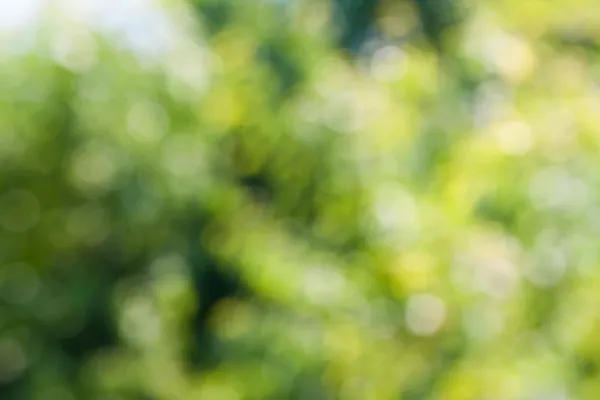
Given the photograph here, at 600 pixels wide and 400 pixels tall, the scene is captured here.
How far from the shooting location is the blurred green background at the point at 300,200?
85cm

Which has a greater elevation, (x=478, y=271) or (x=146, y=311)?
(x=478, y=271)

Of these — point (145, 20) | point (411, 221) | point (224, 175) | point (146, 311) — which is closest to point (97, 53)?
point (145, 20)

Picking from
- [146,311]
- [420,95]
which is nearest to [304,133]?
[420,95]

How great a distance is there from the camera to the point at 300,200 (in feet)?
4.00

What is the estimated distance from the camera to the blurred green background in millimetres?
850

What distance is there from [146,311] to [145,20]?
1.60ft

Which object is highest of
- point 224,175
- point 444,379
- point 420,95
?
point 420,95

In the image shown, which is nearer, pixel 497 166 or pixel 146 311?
pixel 497 166

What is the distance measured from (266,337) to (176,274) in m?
0.26

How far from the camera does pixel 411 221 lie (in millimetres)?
917

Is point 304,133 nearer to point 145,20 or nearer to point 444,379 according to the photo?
point 145,20

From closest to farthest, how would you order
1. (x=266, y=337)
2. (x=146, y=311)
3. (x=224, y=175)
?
(x=266, y=337)
(x=146, y=311)
(x=224, y=175)

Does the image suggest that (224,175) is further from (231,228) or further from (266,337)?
(266,337)

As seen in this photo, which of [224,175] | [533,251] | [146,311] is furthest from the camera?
[224,175]
